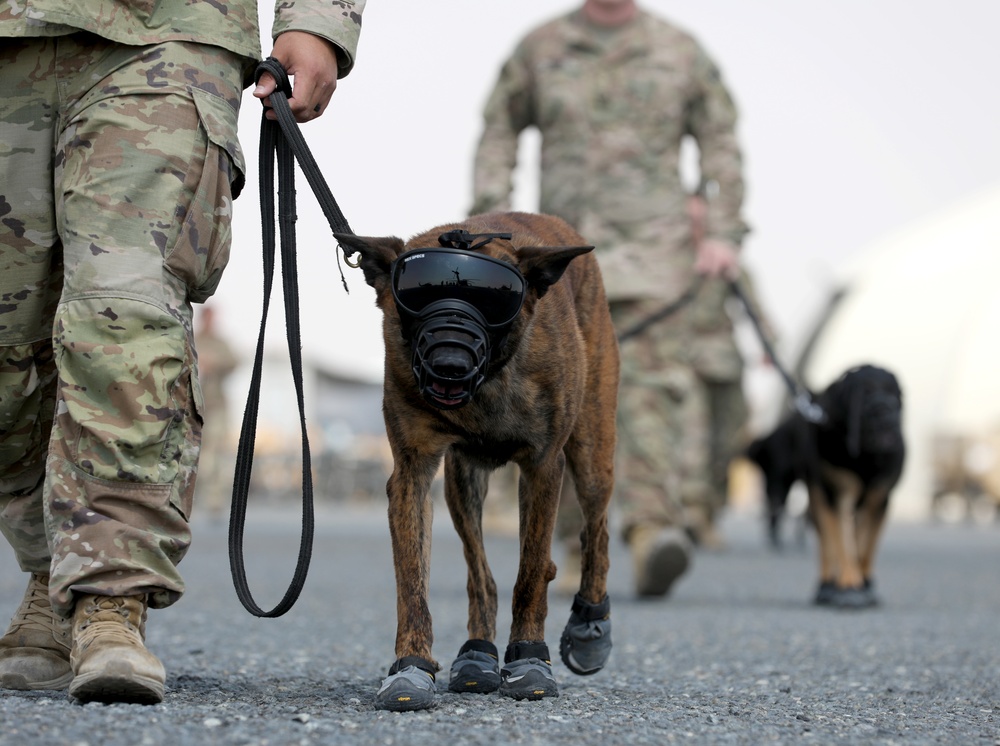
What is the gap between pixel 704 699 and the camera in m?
4.11

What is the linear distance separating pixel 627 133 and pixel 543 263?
441 cm

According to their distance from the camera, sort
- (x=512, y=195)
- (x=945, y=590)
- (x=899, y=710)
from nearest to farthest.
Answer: (x=899, y=710), (x=512, y=195), (x=945, y=590)

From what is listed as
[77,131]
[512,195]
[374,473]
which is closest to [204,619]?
[512,195]

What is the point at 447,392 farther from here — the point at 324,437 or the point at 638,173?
the point at 324,437

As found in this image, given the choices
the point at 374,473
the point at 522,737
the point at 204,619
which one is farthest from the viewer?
the point at 374,473

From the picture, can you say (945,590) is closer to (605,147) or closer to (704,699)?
(605,147)

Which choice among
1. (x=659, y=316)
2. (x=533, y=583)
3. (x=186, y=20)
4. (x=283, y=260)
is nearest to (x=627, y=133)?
(x=659, y=316)

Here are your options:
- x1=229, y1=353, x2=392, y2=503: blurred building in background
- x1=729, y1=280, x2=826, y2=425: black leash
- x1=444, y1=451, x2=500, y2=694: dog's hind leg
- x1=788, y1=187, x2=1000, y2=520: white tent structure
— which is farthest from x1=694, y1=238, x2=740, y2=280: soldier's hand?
x1=788, y1=187, x2=1000, y2=520: white tent structure

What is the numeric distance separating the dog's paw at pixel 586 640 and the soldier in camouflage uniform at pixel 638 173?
324 cm

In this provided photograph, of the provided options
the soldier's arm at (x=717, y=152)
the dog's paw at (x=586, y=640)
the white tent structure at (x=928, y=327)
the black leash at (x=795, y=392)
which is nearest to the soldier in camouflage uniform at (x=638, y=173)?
the soldier's arm at (x=717, y=152)

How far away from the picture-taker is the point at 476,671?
3975mm

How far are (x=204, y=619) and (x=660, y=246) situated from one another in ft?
9.84

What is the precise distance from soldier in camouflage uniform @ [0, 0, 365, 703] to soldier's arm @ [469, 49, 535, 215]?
3463 millimetres

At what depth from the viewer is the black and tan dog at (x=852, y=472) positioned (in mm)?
8141
